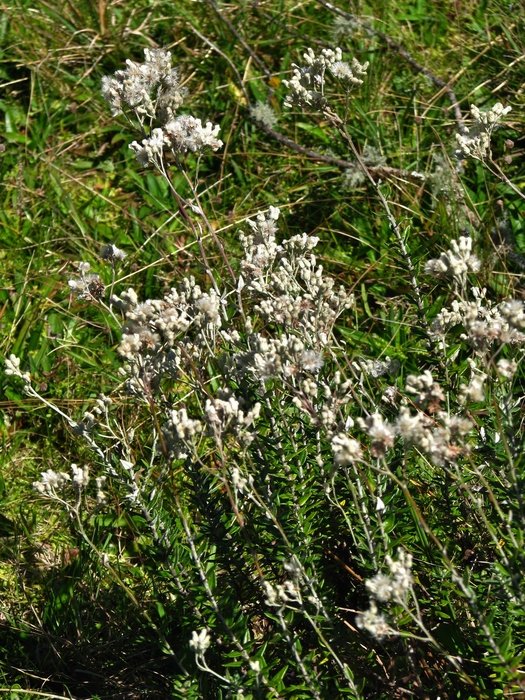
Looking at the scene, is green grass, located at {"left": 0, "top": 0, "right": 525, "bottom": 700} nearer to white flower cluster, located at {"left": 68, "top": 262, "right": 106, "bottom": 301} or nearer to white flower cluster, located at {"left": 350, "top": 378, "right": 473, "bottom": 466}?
white flower cluster, located at {"left": 350, "top": 378, "right": 473, "bottom": 466}

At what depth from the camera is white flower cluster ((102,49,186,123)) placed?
270 cm

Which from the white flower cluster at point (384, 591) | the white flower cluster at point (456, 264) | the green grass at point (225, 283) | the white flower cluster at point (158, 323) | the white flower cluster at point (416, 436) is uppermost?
the white flower cluster at point (456, 264)

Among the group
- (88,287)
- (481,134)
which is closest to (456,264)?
(481,134)

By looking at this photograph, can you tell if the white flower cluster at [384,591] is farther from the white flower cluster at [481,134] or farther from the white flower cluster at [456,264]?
the white flower cluster at [481,134]

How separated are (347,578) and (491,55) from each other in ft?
11.7

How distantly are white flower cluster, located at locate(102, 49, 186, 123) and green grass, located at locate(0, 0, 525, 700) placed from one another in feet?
3.45

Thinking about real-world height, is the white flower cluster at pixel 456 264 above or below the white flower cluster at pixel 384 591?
above

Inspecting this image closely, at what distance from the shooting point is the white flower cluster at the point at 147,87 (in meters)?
2.70

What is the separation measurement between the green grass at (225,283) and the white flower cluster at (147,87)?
3.45ft

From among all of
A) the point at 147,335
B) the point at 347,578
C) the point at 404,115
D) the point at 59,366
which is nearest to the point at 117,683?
the point at 347,578

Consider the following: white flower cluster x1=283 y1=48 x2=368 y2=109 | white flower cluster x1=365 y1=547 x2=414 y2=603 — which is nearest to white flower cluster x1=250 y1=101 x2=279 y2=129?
white flower cluster x1=283 y1=48 x2=368 y2=109

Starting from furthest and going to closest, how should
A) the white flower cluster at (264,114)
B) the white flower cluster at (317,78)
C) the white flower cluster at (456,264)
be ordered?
1. the white flower cluster at (264,114)
2. the white flower cluster at (317,78)
3. the white flower cluster at (456,264)

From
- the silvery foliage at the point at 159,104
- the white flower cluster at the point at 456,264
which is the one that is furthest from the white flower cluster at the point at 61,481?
the white flower cluster at the point at 456,264

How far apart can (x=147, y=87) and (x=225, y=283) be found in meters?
1.03
